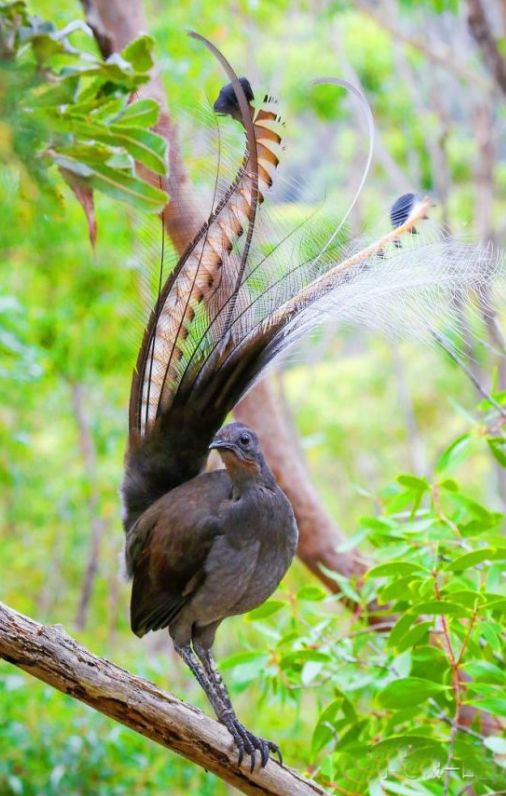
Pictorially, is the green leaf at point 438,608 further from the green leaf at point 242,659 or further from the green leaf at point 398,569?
the green leaf at point 242,659

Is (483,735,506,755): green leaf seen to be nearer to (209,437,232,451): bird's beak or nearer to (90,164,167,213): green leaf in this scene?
(209,437,232,451): bird's beak

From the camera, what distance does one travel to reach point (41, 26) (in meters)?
1.14

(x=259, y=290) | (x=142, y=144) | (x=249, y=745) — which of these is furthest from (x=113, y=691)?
(x=142, y=144)

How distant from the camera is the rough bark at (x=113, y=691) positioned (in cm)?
123

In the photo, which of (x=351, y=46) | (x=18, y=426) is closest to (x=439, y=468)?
(x=18, y=426)

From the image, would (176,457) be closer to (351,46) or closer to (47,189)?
(47,189)

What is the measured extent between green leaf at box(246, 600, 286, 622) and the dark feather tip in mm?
726

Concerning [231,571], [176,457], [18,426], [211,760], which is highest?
[18,426]

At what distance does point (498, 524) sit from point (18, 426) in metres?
3.25

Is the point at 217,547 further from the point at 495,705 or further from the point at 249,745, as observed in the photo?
the point at 495,705

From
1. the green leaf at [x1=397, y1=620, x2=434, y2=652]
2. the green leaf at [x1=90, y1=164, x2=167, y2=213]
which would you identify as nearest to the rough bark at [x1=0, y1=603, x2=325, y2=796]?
the green leaf at [x1=397, y1=620, x2=434, y2=652]

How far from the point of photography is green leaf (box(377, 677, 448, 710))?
147 centimetres

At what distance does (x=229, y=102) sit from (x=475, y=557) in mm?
735

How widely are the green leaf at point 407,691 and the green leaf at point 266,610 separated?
33cm
